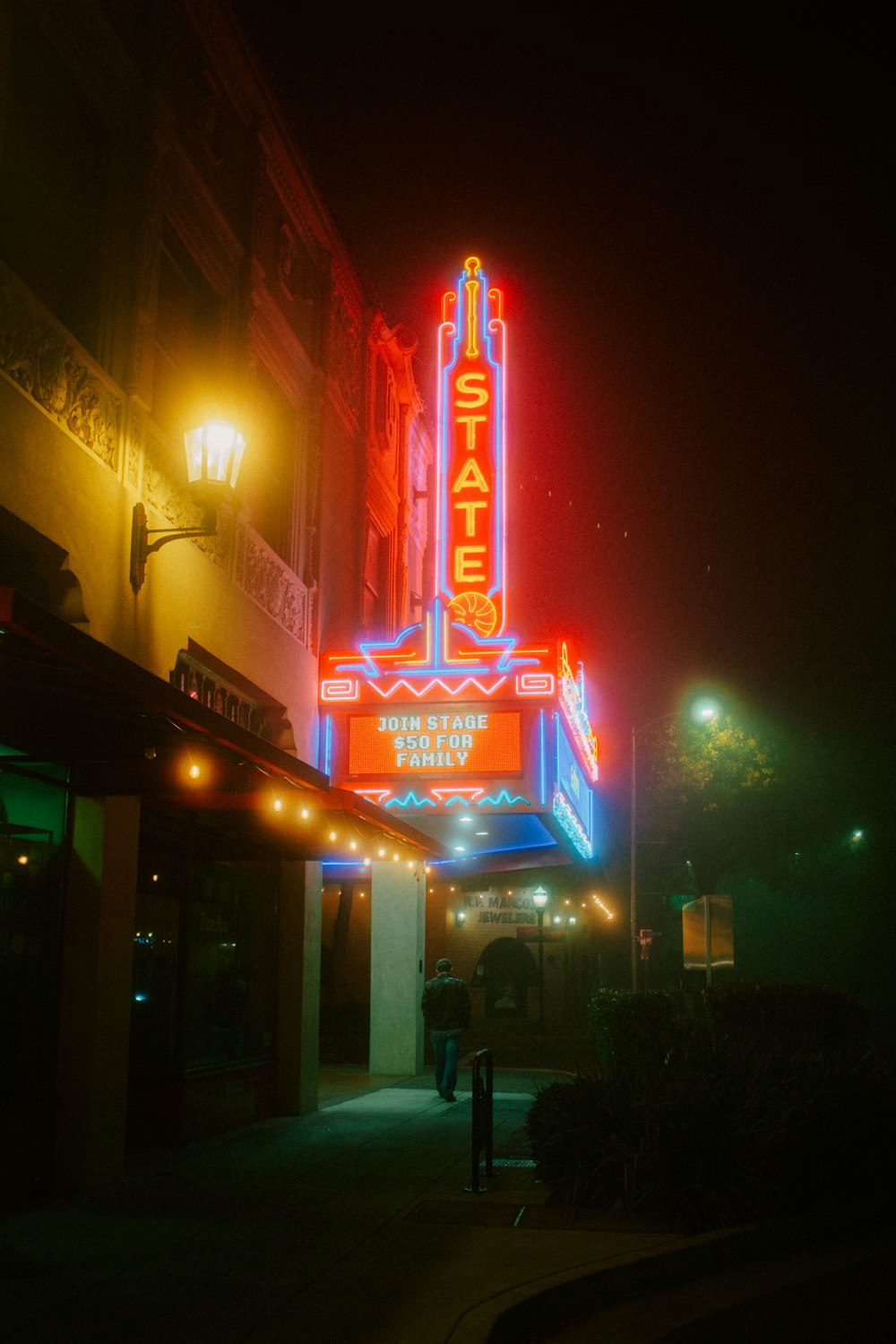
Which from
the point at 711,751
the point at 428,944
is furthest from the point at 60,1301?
the point at 711,751

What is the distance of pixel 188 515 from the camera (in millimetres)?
11906

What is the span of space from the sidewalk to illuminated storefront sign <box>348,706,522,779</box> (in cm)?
550

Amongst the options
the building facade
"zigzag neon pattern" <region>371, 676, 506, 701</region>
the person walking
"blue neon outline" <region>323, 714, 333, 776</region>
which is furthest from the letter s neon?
the person walking

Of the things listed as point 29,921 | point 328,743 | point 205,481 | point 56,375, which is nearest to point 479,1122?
point 29,921

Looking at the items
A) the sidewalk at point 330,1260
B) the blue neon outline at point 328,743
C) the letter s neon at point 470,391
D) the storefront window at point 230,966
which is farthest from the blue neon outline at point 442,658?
the sidewalk at point 330,1260

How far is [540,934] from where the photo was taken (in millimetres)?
32969

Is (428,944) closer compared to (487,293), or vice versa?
(487,293)

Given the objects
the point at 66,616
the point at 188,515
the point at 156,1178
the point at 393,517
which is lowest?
the point at 156,1178

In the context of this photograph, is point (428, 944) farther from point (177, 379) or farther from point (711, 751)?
point (177, 379)

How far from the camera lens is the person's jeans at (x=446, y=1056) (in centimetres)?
1672

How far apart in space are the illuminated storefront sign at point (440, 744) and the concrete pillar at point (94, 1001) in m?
5.97

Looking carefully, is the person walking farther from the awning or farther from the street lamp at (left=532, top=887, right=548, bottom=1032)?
the street lamp at (left=532, top=887, right=548, bottom=1032)

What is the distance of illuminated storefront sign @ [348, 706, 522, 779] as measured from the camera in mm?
15766

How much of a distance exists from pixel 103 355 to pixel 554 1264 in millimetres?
7695
